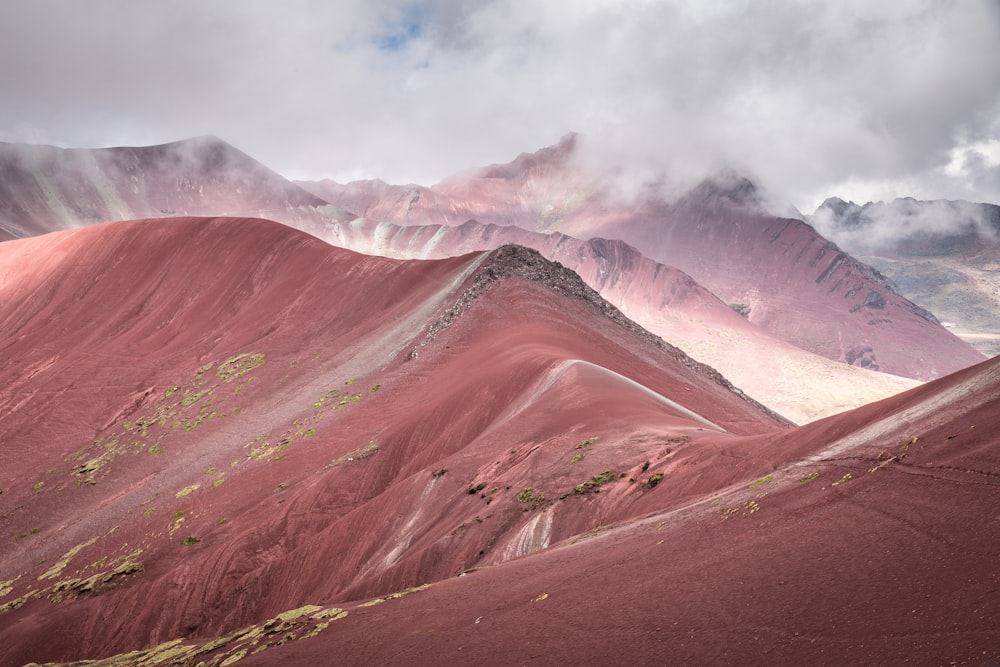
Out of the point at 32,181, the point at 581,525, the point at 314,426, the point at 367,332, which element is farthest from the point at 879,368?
the point at 32,181

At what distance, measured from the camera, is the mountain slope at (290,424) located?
65.8 feet

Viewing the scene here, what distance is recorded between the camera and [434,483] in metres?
23.0

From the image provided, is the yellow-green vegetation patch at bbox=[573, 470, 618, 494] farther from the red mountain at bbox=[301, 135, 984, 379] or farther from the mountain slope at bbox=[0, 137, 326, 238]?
the mountain slope at bbox=[0, 137, 326, 238]

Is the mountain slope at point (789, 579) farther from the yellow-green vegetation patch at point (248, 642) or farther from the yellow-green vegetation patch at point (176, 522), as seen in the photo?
the yellow-green vegetation patch at point (176, 522)

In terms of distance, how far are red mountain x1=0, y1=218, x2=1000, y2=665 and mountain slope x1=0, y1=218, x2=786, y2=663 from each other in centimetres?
17

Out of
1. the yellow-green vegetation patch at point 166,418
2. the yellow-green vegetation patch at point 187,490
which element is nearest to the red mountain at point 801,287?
the yellow-green vegetation patch at point 166,418

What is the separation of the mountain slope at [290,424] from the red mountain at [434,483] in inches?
6.7

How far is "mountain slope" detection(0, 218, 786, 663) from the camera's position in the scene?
2005 cm

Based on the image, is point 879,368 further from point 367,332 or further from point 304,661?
point 304,661

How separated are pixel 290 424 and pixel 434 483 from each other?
20.6 meters

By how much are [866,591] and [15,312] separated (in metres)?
80.7

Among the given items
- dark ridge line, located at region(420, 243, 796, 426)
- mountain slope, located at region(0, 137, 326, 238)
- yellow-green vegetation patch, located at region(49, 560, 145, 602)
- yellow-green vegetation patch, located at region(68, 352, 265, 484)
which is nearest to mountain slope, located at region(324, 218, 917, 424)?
mountain slope, located at region(0, 137, 326, 238)

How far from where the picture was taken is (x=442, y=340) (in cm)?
4412

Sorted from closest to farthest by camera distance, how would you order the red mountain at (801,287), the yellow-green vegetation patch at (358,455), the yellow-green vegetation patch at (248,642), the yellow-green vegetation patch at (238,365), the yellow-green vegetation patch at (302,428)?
the yellow-green vegetation patch at (248,642) → the yellow-green vegetation patch at (358,455) → the yellow-green vegetation patch at (302,428) → the yellow-green vegetation patch at (238,365) → the red mountain at (801,287)
